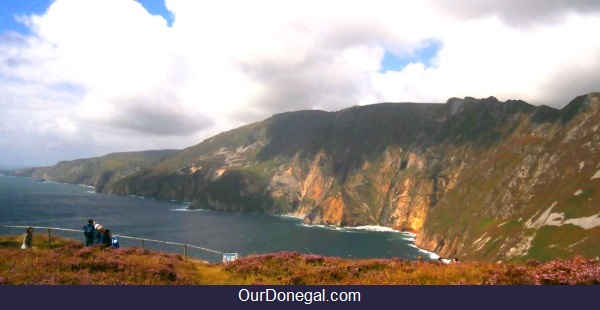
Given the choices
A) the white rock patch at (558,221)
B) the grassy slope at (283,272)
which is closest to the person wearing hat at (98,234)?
the grassy slope at (283,272)

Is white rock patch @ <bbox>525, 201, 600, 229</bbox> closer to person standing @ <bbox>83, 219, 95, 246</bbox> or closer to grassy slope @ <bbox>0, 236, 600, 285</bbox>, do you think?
grassy slope @ <bbox>0, 236, 600, 285</bbox>

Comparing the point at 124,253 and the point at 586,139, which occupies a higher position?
the point at 586,139

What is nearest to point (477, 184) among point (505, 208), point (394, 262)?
point (505, 208)

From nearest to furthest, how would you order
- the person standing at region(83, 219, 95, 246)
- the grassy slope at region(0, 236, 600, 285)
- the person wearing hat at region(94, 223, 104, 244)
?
the grassy slope at region(0, 236, 600, 285)
the person standing at region(83, 219, 95, 246)
the person wearing hat at region(94, 223, 104, 244)

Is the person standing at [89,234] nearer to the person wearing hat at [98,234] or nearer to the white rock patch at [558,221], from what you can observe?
the person wearing hat at [98,234]

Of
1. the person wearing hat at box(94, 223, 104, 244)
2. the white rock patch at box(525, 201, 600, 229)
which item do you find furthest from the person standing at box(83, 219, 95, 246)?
the white rock patch at box(525, 201, 600, 229)

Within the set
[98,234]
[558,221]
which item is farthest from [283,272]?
[558,221]

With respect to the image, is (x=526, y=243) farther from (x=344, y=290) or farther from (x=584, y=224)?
(x=344, y=290)

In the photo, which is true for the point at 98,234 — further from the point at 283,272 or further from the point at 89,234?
the point at 283,272
